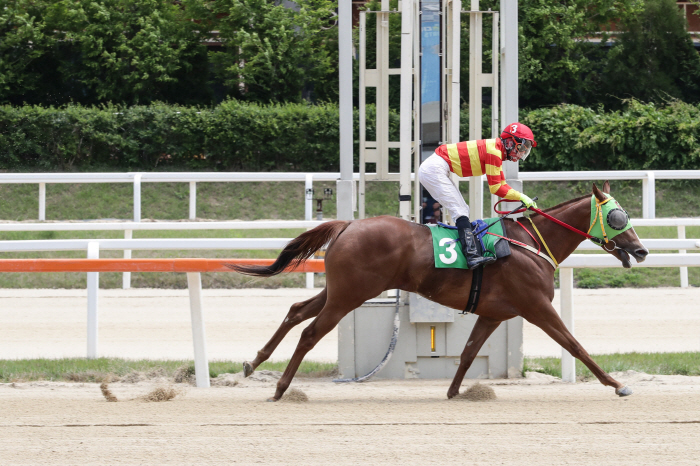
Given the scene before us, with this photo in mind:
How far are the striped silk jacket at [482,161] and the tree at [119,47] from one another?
39.9 ft

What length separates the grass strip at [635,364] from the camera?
209 inches

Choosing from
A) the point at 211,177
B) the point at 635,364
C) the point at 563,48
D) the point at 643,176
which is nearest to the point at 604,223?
the point at 635,364

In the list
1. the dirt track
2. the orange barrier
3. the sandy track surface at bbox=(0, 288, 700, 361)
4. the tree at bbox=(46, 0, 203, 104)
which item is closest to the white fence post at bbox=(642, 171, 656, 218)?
the sandy track surface at bbox=(0, 288, 700, 361)

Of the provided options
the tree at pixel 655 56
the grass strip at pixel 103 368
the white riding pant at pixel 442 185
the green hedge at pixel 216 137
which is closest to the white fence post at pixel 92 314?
the grass strip at pixel 103 368

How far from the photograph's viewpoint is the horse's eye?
14.7ft

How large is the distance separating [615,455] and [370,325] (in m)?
2.13

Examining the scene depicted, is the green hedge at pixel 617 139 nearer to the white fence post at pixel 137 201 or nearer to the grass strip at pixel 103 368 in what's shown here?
the white fence post at pixel 137 201

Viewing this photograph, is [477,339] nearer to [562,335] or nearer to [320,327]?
[562,335]

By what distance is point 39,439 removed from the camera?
3592 mm

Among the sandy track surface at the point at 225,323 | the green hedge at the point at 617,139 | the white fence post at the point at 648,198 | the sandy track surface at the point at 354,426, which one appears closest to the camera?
the sandy track surface at the point at 354,426

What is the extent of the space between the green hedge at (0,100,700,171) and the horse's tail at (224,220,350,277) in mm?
9026

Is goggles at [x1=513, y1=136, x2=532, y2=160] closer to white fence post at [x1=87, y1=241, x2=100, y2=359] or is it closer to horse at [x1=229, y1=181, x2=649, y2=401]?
horse at [x1=229, y1=181, x2=649, y2=401]

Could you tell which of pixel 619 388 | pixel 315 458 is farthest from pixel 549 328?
pixel 315 458

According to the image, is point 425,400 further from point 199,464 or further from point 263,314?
point 263,314
